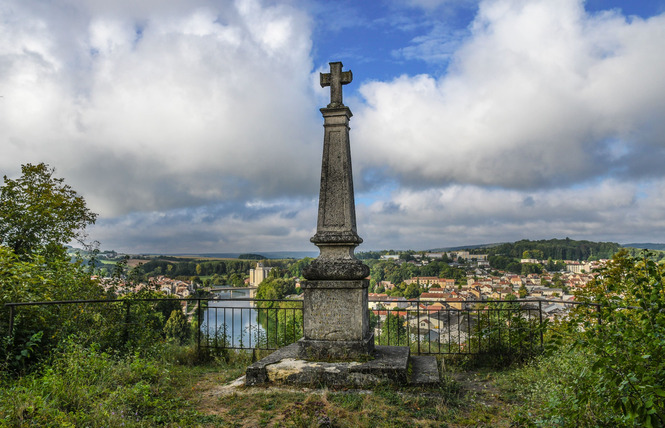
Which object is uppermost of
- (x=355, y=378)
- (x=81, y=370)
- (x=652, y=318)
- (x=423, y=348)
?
(x=652, y=318)

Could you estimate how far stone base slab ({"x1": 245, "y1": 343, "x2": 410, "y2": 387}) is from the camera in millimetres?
5094

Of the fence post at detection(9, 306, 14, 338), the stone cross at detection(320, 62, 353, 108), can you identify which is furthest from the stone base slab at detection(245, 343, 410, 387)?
the stone cross at detection(320, 62, 353, 108)

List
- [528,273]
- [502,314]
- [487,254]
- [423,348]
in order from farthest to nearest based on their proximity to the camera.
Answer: [487,254], [528,273], [423,348], [502,314]

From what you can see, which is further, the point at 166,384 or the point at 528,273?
the point at 528,273

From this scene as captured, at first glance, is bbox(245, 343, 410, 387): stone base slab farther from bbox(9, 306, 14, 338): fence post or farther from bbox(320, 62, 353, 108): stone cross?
bbox(320, 62, 353, 108): stone cross

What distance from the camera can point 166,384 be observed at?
5211mm

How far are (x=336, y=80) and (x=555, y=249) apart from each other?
65.7 feet

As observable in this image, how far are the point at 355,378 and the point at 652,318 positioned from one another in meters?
3.40

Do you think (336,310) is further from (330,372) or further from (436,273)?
(436,273)

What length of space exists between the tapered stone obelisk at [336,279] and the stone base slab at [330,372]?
0.27 m

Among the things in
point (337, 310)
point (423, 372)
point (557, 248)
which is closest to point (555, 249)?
point (557, 248)

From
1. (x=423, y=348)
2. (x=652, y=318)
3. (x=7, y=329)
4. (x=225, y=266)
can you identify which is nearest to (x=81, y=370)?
(x=7, y=329)

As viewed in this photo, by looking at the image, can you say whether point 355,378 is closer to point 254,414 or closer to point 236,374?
point 254,414

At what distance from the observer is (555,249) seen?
2225cm
